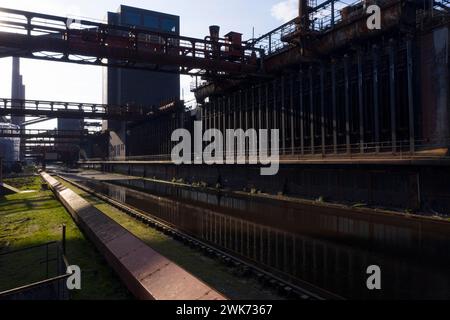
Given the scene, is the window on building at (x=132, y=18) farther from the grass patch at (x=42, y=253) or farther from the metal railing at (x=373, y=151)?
the grass patch at (x=42, y=253)

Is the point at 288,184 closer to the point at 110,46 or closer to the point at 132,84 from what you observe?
the point at 110,46

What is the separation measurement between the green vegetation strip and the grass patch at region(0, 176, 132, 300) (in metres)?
2.56

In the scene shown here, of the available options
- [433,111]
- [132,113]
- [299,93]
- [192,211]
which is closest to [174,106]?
[132,113]

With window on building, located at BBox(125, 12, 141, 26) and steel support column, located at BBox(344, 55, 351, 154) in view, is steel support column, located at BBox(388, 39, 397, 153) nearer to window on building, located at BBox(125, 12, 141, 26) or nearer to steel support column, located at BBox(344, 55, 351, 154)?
steel support column, located at BBox(344, 55, 351, 154)

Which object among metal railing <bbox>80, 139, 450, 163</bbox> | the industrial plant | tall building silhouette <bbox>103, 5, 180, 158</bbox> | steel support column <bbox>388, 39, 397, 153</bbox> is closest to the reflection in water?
the industrial plant

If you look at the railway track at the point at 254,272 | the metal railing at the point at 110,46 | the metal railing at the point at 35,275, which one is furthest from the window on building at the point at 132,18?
the metal railing at the point at 35,275

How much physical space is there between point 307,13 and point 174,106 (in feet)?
107

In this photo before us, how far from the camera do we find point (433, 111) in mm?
23031

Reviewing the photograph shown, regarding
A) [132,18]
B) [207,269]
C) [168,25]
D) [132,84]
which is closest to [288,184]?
[207,269]

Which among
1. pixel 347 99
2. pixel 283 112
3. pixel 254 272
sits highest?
pixel 283 112

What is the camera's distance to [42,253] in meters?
14.0

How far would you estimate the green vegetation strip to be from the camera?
10.0 meters

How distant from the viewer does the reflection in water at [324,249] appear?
35.8 ft

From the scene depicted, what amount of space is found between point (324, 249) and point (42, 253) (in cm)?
1123
